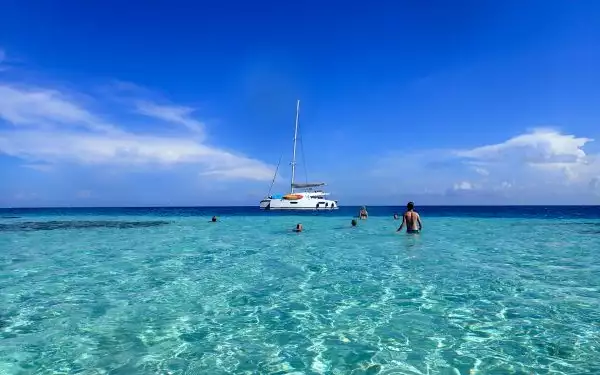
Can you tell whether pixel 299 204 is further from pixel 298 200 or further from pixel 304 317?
pixel 304 317

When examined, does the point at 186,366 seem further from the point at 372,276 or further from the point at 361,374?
the point at 372,276

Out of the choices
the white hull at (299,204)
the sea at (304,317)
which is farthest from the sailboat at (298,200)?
the sea at (304,317)

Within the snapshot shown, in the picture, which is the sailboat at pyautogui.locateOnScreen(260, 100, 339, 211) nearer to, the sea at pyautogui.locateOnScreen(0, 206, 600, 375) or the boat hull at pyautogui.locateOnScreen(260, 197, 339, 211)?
the boat hull at pyautogui.locateOnScreen(260, 197, 339, 211)

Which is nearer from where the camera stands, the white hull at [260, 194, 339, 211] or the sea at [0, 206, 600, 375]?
the sea at [0, 206, 600, 375]

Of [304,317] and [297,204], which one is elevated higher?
[297,204]

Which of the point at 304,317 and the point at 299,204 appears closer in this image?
the point at 304,317

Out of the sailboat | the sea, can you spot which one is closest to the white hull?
the sailboat

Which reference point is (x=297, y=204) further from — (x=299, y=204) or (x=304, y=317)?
(x=304, y=317)

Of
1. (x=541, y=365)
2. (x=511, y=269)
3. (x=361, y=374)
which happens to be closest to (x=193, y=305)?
(x=361, y=374)

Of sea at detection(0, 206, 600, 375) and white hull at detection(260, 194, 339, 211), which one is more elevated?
white hull at detection(260, 194, 339, 211)

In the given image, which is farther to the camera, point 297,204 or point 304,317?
point 297,204

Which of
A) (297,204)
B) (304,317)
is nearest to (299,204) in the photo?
(297,204)

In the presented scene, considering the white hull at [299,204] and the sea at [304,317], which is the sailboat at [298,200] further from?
the sea at [304,317]

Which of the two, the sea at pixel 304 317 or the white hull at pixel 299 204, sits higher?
the white hull at pixel 299 204
